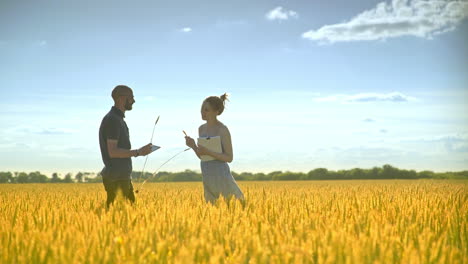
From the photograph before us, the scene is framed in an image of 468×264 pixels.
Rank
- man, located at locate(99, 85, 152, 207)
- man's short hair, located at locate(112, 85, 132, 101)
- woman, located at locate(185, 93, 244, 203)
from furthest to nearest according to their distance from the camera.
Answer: woman, located at locate(185, 93, 244, 203)
man's short hair, located at locate(112, 85, 132, 101)
man, located at locate(99, 85, 152, 207)

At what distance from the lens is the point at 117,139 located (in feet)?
18.2

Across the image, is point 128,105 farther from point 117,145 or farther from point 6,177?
point 6,177

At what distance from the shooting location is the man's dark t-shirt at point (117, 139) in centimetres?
553

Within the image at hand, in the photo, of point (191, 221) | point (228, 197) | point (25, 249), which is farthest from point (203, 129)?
point (25, 249)

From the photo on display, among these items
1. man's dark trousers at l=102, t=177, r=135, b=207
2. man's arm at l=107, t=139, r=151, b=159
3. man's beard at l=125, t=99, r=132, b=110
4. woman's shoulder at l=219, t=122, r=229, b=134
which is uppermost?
man's beard at l=125, t=99, r=132, b=110

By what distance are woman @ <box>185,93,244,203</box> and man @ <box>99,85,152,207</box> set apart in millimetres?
861

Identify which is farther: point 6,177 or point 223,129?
point 6,177

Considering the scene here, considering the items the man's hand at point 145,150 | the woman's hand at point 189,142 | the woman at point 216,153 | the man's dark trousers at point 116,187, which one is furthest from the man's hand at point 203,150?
the man's dark trousers at point 116,187

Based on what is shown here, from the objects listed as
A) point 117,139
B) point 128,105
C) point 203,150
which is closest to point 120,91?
point 128,105

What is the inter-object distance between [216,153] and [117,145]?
133 centimetres

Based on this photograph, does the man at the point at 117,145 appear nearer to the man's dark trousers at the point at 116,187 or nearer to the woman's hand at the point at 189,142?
A: the man's dark trousers at the point at 116,187

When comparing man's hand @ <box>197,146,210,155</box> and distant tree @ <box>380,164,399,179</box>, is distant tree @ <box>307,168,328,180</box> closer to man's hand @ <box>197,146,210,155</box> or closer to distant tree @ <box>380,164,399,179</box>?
distant tree @ <box>380,164,399,179</box>

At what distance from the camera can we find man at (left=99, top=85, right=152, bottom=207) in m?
5.51

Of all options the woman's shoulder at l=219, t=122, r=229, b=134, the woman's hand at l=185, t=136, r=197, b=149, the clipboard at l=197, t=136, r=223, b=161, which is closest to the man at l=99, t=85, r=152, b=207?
the woman's hand at l=185, t=136, r=197, b=149
